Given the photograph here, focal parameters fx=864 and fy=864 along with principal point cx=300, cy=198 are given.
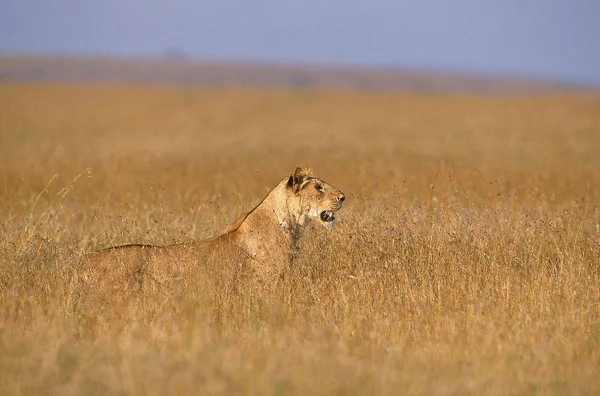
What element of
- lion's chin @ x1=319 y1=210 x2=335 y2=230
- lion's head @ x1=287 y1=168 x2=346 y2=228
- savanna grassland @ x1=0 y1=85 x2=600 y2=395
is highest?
lion's head @ x1=287 y1=168 x2=346 y2=228

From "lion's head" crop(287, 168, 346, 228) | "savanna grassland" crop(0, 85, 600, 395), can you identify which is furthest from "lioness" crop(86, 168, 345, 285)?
"savanna grassland" crop(0, 85, 600, 395)

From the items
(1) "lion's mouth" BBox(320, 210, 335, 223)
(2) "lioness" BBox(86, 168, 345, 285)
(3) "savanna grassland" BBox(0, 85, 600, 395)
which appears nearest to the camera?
(3) "savanna grassland" BBox(0, 85, 600, 395)

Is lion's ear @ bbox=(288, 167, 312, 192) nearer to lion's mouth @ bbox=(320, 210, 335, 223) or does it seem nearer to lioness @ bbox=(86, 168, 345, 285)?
lioness @ bbox=(86, 168, 345, 285)

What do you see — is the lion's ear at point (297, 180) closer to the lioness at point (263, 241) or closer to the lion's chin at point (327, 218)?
the lioness at point (263, 241)

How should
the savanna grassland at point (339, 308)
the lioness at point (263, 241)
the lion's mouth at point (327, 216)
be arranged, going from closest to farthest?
the savanna grassland at point (339, 308)
the lioness at point (263, 241)
the lion's mouth at point (327, 216)

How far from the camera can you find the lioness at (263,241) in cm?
866

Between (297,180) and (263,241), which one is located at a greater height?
(297,180)

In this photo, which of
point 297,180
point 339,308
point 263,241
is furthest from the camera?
point 297,180

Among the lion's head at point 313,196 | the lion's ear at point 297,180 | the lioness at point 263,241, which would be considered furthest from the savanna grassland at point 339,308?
the lion's ear at point 297,180

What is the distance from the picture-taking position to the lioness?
8656 millimetres

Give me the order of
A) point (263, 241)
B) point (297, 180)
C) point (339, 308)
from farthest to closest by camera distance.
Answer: point (297, 180)
point (263, 241)
point (339, 308)

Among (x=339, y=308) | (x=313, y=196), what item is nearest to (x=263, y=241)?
(x=313, y=196)

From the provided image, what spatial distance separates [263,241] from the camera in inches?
356

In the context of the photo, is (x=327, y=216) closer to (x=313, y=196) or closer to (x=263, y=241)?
(x=313, y=196)
